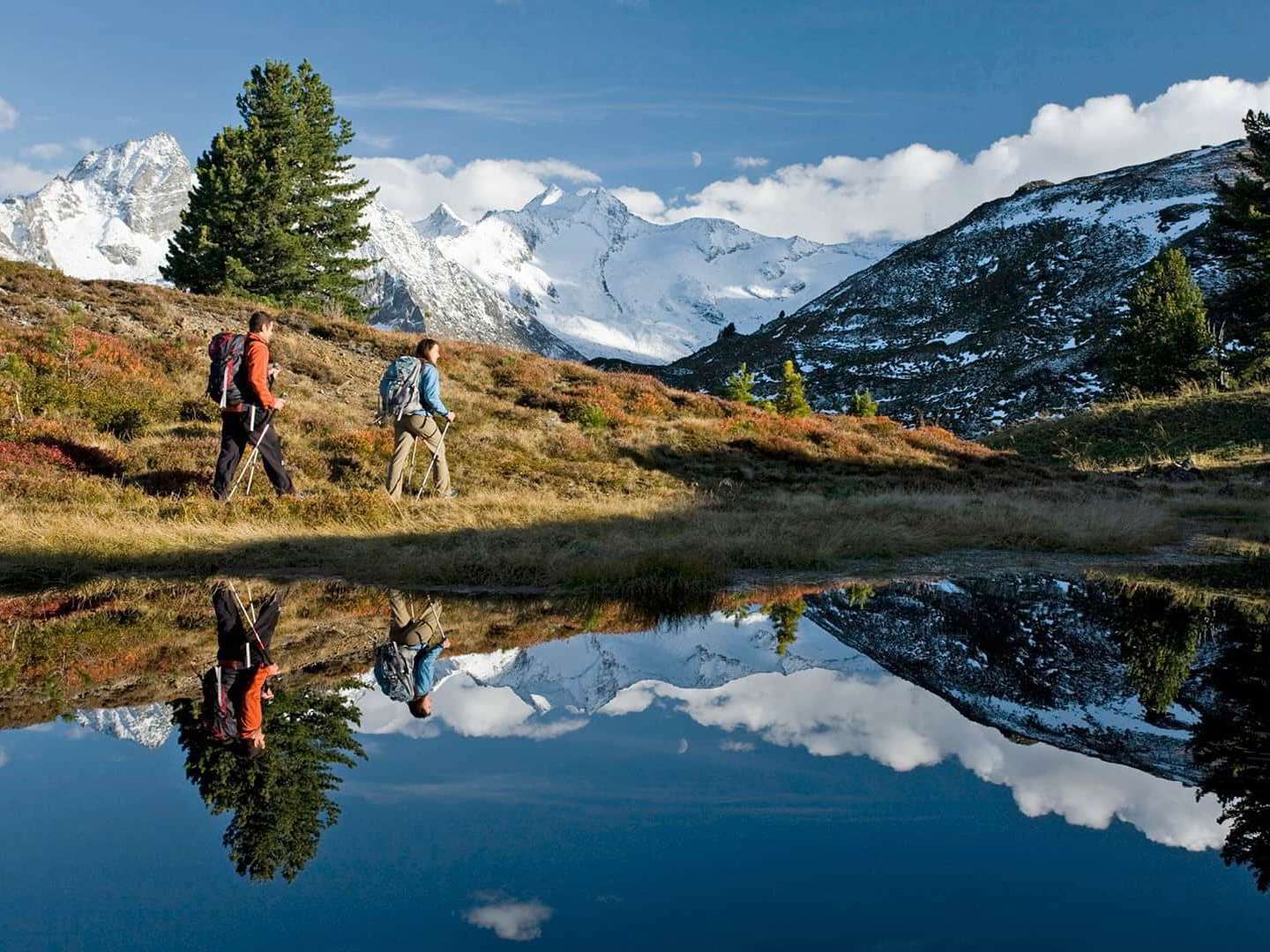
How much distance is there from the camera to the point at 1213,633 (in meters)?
6.72

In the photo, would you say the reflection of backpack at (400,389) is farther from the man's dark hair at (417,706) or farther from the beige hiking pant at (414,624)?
the man's dark hair at (417,706)

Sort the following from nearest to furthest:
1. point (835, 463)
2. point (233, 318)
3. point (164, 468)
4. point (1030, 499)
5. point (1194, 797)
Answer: point (1194, 797) → point (164, 468) → point (1030, 499) → point (835, 463) → point (233, 318)

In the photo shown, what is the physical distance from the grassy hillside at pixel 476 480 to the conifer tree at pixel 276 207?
18.6 m

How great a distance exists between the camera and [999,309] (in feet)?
466

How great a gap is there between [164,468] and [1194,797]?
13679mm

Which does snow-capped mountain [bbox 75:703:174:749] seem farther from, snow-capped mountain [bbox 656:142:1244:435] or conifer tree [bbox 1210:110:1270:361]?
snow-capped mountain [bbox 656:142:1244:435]

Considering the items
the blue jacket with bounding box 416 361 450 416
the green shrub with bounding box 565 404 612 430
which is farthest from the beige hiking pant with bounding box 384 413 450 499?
the green shrub with bounding box 565 404 612 430

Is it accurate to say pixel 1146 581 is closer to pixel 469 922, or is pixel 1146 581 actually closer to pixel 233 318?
pixel 469 922

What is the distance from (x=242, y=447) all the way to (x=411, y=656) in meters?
7.62

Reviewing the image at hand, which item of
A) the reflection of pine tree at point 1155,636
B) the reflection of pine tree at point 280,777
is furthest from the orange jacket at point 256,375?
the reflection of pine tree at point 1155,636

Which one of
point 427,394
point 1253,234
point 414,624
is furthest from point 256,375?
point 1253,234

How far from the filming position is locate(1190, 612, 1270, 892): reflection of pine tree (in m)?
3.14

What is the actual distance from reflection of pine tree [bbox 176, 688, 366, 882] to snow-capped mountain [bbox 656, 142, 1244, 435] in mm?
82863

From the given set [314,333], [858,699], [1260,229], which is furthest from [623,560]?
[1260,229]
